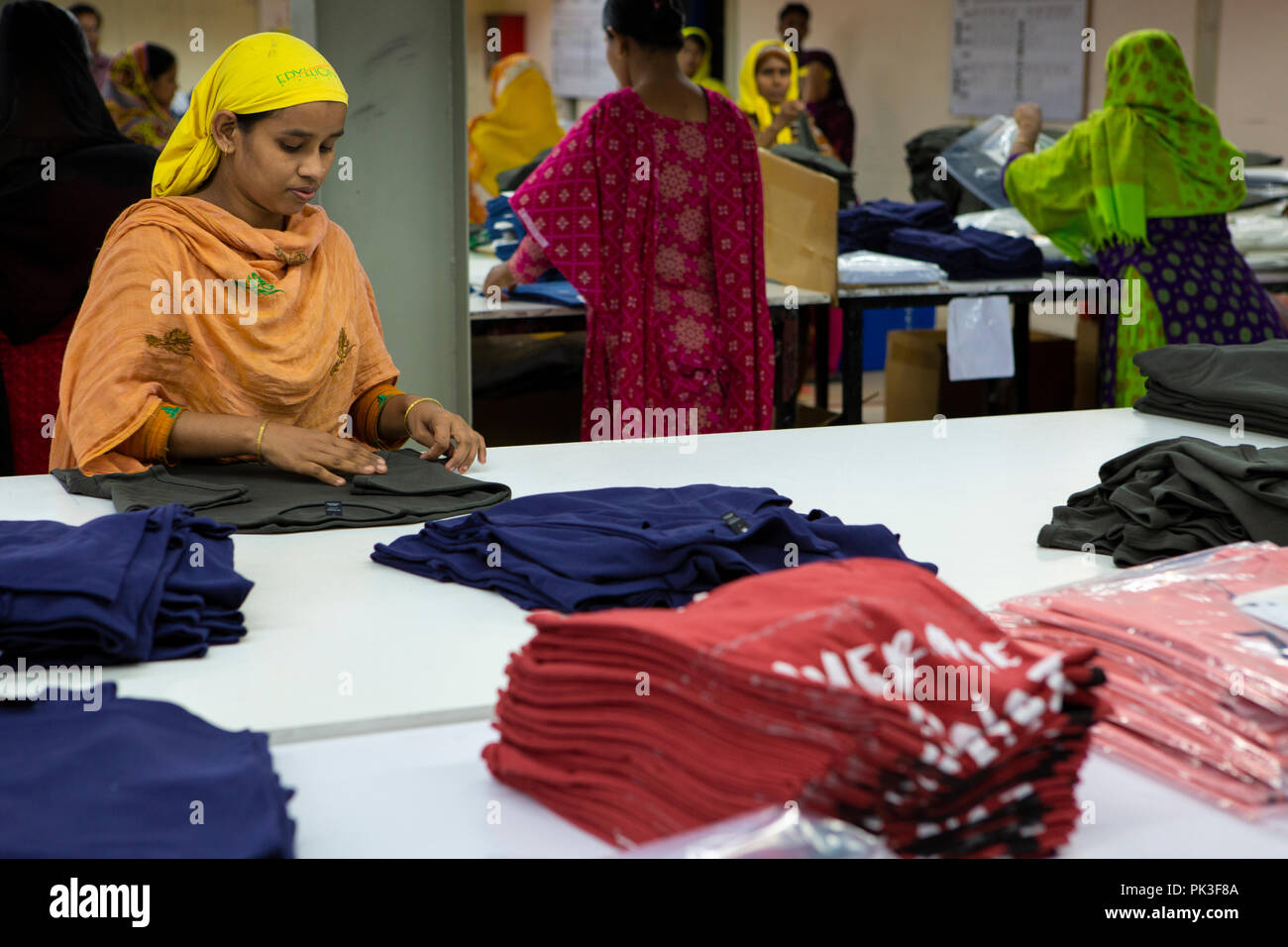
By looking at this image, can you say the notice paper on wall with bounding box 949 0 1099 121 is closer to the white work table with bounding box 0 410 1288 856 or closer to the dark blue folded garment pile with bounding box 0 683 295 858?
the white work table with bounding box 0 410 1288 856

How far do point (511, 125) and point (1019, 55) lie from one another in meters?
3.20

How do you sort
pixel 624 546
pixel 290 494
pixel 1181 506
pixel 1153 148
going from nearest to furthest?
1. pixel 624 546
2. pixel 1181 506
3. pixel 290 494
4. pixel 1153 148

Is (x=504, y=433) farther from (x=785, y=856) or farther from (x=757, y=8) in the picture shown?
(x=757, y=8)

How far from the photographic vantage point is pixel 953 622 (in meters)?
0.92

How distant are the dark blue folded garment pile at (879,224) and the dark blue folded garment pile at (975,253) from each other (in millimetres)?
90

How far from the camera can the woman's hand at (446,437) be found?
1.93 metres

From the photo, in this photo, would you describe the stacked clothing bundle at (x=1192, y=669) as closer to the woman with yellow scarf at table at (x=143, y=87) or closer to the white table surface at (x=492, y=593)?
the white table surface at (x=492, y=593)

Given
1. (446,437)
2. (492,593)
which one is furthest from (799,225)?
(492,593)

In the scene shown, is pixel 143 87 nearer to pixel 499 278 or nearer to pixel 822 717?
pixel 499 278

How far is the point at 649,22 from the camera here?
3.30 metres

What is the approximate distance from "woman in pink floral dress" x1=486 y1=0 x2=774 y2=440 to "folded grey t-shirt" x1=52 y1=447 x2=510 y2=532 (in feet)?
5.17

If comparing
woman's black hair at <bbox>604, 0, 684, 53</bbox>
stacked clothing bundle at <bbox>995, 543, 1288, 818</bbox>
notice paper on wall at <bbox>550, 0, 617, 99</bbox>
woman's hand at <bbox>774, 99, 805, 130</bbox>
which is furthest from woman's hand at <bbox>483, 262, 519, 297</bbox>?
notice paper on wall at <bbox>550, 0, 617, 99</bbox>

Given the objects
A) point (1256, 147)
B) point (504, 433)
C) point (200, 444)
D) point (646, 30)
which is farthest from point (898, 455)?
point (1256, 147)

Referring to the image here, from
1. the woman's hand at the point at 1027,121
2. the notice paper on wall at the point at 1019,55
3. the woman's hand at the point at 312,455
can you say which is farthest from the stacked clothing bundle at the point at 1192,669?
the notice paper on wall at the point at 1019,55
